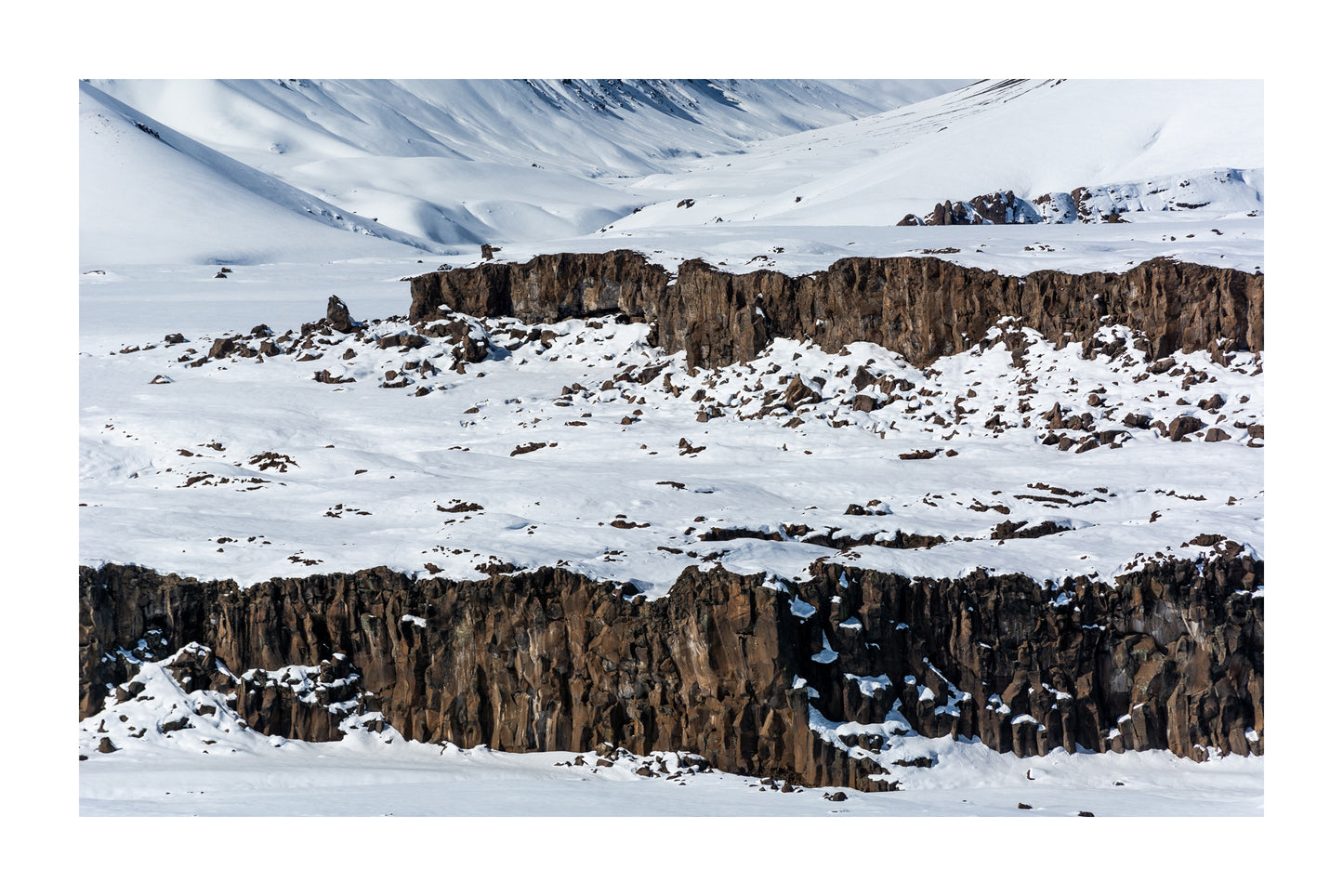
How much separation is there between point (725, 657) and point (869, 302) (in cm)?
1533

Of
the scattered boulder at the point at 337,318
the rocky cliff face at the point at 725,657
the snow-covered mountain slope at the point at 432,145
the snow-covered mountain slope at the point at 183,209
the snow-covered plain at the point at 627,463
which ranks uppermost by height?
the snow-covered mountain slope at the point at 432,145

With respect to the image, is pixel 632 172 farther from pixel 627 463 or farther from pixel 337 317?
pixel 627 463

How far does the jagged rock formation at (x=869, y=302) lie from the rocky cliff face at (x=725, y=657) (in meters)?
10.9

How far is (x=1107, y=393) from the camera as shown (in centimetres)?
3331

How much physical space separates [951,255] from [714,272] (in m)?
6.53

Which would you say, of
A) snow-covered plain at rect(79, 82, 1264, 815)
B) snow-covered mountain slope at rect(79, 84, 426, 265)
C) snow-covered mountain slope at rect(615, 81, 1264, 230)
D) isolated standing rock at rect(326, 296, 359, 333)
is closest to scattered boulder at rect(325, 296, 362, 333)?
isolated standing rock at rect(326, 296, 359, 333)

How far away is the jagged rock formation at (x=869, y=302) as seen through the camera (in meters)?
34.0

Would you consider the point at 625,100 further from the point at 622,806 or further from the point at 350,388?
the point at 622,806

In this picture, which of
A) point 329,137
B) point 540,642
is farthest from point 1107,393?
point 329,137

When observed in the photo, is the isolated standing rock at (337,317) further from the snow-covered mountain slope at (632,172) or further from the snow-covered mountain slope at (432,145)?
the snow-covered mountain slope at (432,145)

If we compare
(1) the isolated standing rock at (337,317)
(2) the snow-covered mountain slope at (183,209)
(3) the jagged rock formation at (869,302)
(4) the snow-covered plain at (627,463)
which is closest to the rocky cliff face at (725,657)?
Result: (4) the snow-covered plain at (627,463)

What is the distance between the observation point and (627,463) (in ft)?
108

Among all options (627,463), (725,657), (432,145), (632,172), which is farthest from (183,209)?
(632,172)

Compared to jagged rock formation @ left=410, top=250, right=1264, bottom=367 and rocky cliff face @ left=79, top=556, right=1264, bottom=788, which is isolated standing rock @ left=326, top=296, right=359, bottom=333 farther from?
rocky cliff face @ left=79, top=556, right=1264, bottom=788
